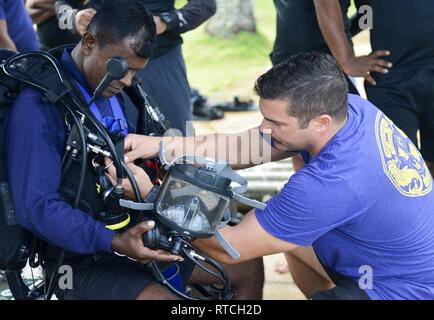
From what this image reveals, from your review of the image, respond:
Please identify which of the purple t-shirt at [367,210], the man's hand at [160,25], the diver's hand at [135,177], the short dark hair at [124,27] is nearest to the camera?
the purple t-shirt at [367,210]

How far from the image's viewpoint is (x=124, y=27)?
269 centimetres

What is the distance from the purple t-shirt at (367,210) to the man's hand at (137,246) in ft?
1.19

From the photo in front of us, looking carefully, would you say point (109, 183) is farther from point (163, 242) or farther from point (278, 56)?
point (278, 56)

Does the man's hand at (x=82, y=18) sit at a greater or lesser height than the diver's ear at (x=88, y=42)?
lesser

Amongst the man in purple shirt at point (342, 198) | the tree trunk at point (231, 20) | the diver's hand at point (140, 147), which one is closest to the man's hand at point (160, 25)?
the diver's hand at point (140, 147)

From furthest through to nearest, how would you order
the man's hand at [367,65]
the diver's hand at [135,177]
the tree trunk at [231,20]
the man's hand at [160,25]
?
the tree trunk at [231,20], the man's hand at [160,25], the man's hand at [367,65], the diver's hand at [135,177]

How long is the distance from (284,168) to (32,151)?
3155 mm

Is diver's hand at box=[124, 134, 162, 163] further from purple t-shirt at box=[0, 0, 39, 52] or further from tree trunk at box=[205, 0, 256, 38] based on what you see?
tree trunk at box=[205, 0, 256, 38]

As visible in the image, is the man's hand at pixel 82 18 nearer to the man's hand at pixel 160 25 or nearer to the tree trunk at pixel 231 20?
the man's hand at pixel 160 25

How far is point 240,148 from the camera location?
3203 millimetres

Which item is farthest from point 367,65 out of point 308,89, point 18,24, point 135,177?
point 18,24

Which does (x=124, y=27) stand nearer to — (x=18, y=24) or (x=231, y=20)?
(x=18, y=24)

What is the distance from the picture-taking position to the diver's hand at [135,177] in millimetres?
2568

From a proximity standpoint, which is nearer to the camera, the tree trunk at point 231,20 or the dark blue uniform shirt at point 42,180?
the dark blue uniform shirt at point 42,180
